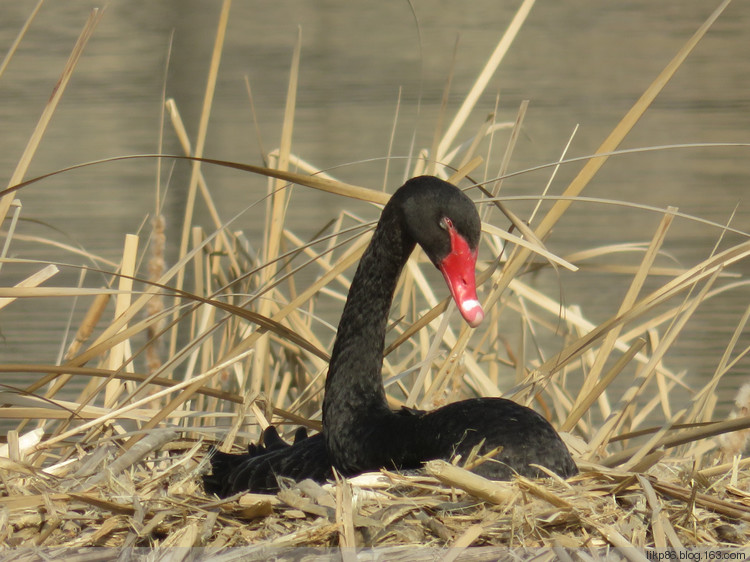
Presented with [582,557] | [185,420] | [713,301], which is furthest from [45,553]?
[713,301]

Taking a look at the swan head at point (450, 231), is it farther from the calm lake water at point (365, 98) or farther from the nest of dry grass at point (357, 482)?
the calm lake water at point (365, 98)

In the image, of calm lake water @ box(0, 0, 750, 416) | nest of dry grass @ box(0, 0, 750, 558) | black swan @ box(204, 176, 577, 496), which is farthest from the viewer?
calm lake water @ box(0, 0, 750, 416)

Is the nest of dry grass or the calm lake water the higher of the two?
the calm lake water

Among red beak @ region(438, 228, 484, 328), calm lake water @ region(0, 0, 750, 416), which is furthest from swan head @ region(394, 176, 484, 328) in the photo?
calm lake water @ region(0, 0, 750, 416)

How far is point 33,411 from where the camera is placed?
104cm

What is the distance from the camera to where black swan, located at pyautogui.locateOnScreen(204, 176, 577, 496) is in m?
0.91

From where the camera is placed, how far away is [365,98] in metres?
2.63

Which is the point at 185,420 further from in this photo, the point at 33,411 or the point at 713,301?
the point at 713,301

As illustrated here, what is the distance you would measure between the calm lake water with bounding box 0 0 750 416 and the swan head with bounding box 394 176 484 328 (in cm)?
137

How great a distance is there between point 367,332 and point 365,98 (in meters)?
1.63

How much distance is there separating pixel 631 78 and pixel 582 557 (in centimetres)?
212

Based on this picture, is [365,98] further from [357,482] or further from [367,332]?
[357,482]

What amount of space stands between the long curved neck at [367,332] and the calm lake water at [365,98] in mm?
1283

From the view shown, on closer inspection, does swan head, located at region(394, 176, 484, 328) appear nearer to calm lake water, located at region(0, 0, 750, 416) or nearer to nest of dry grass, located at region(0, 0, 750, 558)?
nest of dry grass, located at region(0, 0, 750, 558)
